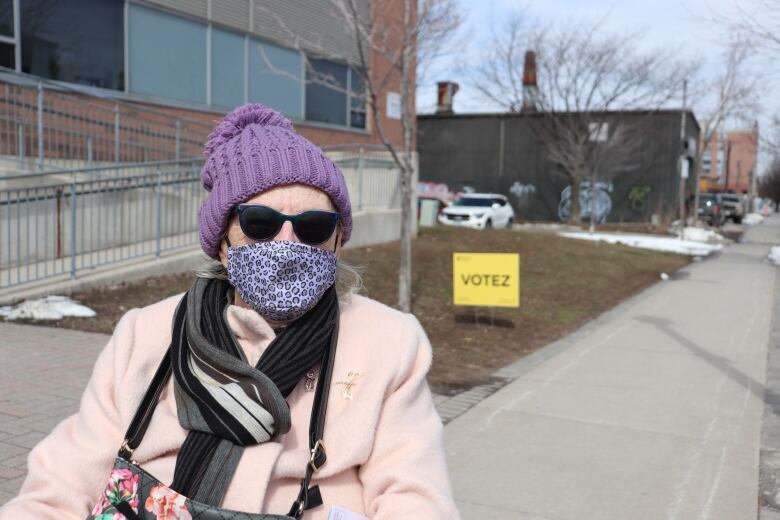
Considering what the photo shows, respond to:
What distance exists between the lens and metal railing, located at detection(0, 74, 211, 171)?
11805mm

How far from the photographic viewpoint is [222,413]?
5.99ft

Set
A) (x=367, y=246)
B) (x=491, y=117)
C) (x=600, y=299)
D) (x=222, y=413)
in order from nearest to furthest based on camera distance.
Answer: (x=222, y=413) → (x=600, y=299) → (x=367, y=246) → (x=491, y=117)

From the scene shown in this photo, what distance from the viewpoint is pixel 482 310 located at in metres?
11.1

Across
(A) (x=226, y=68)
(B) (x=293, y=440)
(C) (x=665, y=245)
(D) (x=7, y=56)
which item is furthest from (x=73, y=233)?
(C) (x=665, y=245)

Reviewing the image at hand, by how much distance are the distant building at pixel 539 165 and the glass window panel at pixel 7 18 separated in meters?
27.6

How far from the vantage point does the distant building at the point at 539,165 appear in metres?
37.4

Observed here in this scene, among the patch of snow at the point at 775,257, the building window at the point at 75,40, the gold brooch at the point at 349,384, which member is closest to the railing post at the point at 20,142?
the building window at the point at 75,40

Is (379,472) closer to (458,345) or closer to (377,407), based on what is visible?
(377,407)

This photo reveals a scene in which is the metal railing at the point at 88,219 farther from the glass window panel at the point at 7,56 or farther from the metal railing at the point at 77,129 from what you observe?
the glass window panel at the point at 7,56

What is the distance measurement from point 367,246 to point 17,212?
295 inches

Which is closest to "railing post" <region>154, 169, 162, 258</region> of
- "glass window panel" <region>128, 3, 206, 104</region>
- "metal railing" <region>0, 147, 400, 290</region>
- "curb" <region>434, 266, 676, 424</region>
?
"metal railing" <region>0, 147, 400, 290</region>

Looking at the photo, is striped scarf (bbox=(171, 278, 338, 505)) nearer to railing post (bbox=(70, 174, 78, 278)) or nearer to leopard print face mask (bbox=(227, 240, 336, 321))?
leopard print face mask (bbox=(227, 240, 336, 321))

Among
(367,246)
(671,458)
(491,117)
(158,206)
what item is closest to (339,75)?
(367,246)

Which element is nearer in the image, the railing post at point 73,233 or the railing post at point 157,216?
the railing post at point 73,233
